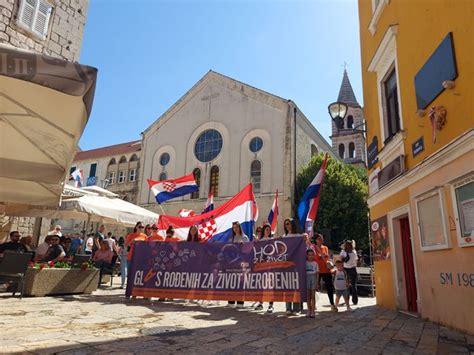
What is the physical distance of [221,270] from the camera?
7.80 metres

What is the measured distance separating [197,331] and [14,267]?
4861 mm

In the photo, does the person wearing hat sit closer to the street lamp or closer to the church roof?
the street lamp

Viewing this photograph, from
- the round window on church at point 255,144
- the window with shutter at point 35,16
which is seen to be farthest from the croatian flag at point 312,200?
the round window on church at point 255,144

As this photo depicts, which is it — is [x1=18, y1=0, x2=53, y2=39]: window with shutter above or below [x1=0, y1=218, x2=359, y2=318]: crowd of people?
above

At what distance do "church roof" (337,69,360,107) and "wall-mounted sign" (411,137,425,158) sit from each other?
1780 inches

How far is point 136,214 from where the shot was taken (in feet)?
38.8

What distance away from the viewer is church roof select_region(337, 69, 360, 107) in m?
50.6

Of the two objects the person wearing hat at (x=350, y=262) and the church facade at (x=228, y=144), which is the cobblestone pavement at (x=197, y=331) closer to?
the person wearing hat at (x=350, y=262)

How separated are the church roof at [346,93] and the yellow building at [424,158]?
42.4 metres

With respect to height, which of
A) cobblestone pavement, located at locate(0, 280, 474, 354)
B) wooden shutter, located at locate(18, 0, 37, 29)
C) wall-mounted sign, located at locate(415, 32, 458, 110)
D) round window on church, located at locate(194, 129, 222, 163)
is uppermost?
round window on church, located at locate(194, 129, 222, 163)

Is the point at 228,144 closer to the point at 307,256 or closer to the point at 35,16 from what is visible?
the point at 35,16

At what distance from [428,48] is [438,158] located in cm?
244

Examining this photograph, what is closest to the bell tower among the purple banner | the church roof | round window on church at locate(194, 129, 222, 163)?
the church roof

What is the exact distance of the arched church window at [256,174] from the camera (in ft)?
89.8
